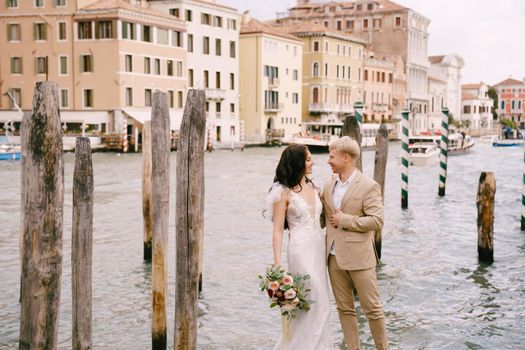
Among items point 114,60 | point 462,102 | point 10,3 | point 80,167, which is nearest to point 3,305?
point 80,167

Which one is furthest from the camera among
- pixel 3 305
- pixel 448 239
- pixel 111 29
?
pixel 111 29

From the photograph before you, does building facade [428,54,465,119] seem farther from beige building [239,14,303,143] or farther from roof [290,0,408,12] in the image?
beige building [239,14,303,143]

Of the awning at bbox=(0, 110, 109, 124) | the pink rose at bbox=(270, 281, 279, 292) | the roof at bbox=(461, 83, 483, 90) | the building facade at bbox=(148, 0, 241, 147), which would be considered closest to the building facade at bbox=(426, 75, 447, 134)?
the roof at bbox=(461, 83, 483, 90)

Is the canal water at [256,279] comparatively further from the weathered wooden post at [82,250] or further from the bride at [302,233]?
the bride at [302,233]

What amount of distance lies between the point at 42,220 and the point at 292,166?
4.74ft

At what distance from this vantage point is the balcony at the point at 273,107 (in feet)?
142

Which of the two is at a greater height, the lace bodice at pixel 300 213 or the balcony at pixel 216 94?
the balcony at pixel 216 94

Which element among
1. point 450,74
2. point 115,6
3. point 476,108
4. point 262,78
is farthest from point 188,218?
point 476,108

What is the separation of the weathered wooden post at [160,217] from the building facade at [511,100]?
10119 centimetres

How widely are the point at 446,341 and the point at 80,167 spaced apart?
10.6ft

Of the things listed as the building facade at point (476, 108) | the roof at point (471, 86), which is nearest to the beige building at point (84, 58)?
the building facade at point (476, 108)

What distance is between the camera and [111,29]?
32969mm

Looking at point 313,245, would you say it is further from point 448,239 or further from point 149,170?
point 448,239

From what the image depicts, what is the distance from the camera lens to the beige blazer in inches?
169
